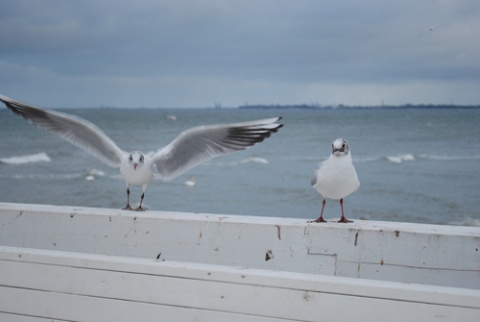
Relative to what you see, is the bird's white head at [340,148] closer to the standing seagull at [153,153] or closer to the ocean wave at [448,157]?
the standing seagull at [153,153]

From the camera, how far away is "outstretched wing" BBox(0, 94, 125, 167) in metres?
3.81

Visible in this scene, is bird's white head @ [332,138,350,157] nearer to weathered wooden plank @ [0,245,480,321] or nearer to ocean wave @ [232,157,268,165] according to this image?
weathered wooden plank @ [0,245,480,321]

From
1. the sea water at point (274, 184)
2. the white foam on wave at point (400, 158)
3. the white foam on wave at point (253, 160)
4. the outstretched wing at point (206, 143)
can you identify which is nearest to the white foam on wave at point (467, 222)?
the sea water at point (274, 184)

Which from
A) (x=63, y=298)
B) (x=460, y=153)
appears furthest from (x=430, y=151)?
(x=63, y=298)

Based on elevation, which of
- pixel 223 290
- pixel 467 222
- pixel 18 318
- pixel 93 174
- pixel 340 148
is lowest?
pixel 467 222

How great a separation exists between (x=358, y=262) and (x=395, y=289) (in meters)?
0.75

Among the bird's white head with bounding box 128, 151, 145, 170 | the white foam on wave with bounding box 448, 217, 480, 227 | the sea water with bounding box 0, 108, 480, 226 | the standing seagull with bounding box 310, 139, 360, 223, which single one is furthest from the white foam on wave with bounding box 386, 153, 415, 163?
the standing seagull with bounding box 310, 139, 360, 223

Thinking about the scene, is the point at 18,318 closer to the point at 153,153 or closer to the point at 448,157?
the point at 153,153

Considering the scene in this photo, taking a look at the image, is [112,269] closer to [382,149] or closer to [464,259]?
[464,259]

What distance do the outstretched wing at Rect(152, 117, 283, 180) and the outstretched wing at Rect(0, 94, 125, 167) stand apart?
316 millimetres

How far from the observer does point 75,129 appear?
162 inches

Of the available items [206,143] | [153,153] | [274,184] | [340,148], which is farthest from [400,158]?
[340,148]

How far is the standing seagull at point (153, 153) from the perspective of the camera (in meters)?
3.60

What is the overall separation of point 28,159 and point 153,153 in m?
16.5
